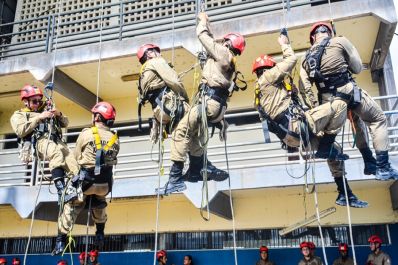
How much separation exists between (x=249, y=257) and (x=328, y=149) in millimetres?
4427

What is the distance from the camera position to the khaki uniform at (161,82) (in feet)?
16.8

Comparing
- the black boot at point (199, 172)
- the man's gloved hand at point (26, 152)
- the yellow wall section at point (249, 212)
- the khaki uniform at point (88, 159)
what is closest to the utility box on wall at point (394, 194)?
the yellow wall section at point (249, 212)

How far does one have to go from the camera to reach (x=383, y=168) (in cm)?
492

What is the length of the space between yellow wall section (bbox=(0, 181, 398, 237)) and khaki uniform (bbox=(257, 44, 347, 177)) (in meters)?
3.19

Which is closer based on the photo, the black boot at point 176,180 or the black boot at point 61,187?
the black boot at point 176,180

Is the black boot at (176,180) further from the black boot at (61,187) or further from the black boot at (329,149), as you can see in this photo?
the black boot at (329,149)

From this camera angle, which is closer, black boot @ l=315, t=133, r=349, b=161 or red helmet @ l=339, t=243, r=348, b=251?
black boot @ l=315, t=133, r=349, b=161

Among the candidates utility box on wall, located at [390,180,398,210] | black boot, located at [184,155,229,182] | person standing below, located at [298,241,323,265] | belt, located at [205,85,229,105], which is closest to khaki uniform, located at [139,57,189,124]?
belt, located at [205,85,229,105]

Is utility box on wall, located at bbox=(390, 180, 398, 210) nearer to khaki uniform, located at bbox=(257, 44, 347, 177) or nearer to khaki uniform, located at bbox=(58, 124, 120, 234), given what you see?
khaki uniform, located at bbox=(257, 44, 347, 177)

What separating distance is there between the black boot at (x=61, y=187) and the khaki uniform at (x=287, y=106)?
253 centimetres

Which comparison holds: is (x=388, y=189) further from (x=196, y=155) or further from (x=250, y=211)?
(x=196, y=155)

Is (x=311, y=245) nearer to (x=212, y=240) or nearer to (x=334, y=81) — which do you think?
(x=212, y=240)

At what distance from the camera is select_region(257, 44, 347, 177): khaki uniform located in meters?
4.72

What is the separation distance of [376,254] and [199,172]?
410cm
